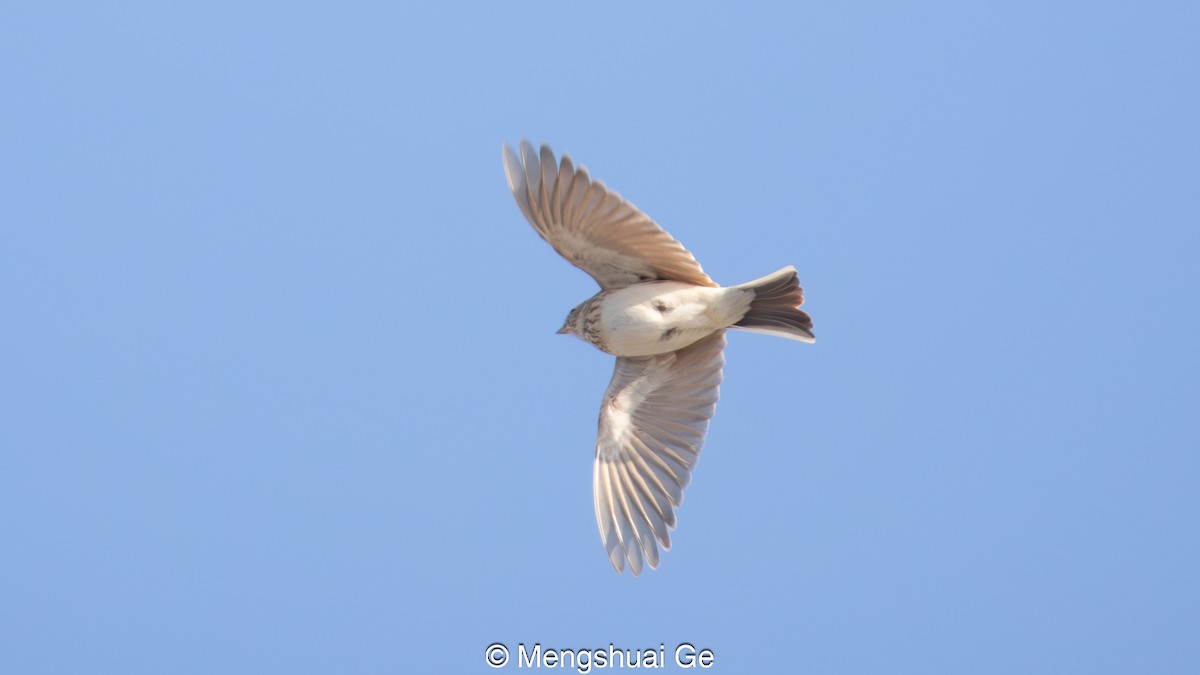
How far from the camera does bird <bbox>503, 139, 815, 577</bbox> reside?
8.25m

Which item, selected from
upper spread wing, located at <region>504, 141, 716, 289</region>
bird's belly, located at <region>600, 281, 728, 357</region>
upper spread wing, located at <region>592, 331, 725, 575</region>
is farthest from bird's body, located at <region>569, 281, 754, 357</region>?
upper spread wing, located at <region>592, 331, 725, 575</region>

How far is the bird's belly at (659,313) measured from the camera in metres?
8.80

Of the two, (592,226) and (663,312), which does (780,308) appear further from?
(592,226)

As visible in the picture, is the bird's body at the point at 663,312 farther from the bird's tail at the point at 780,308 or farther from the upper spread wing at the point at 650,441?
the upper spread wing at the point at 650,441

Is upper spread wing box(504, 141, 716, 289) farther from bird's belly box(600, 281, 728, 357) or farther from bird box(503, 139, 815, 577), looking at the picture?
bird's belly box(600, 281, 728, 357)

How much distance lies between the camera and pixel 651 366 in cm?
952

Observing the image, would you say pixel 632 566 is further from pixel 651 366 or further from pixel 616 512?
pixel 651 366

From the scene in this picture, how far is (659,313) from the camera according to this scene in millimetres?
8805

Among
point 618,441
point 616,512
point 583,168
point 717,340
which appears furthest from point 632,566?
point 583,168

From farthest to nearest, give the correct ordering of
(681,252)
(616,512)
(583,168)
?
(616,512) < (681,252) < (583,168)

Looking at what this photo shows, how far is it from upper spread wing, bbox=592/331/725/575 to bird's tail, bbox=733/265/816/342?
54 centimetres

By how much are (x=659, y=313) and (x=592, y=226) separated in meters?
0.75

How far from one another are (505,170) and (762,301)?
1.84m

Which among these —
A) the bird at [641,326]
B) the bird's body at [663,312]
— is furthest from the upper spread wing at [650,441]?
the bird's body at [663,312]
